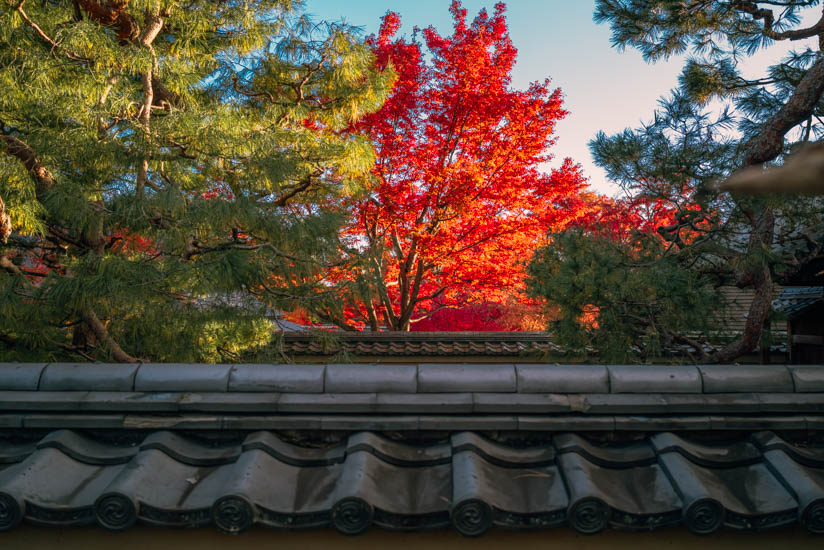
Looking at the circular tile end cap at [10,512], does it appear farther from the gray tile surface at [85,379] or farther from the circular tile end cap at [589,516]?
the circular tile end cap at [589,516]

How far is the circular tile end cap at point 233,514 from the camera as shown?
4.95ft

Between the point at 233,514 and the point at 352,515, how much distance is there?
0.35m

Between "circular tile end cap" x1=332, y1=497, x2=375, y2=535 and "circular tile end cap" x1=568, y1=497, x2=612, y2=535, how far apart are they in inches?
23.6

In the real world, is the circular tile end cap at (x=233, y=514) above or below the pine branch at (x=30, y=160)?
below

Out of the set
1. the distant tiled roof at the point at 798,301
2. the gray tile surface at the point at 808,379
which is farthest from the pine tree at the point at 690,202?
the distant tiled roof at the point at 798,301

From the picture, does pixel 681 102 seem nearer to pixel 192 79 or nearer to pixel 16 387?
pixel 192 79

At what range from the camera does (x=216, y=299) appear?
4777 millimetres

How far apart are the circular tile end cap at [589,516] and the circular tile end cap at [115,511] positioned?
1.29 metres

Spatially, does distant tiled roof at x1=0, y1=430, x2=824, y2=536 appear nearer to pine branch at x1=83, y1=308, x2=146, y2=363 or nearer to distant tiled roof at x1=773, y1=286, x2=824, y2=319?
pine branch at x1=83, y1=308, x2=146, y2=363

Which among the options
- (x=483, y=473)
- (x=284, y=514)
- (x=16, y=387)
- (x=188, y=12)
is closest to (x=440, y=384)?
(x=483, y=473)

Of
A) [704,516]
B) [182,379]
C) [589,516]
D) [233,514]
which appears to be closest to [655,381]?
[704,516]

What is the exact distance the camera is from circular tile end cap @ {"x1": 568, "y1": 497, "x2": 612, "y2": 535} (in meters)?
1.54

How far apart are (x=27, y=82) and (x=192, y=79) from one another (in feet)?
4.33

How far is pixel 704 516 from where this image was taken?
5.07 ft
